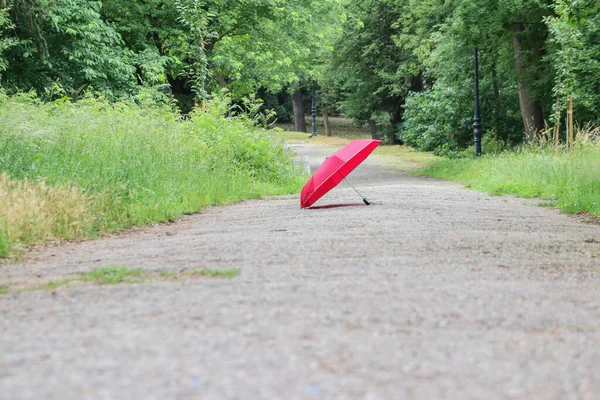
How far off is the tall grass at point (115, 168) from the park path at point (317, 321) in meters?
0.74

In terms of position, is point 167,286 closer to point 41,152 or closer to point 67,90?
point 41,152

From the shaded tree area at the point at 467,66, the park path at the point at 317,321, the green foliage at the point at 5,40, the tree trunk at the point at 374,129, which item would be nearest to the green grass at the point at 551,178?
the shaded tree area at the point at 467,66

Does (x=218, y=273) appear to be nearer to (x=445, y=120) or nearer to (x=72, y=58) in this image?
(x=72, y=58)

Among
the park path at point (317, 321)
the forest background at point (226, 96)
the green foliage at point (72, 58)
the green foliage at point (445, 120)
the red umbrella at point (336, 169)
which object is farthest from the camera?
the green foliage at point (445, 120)

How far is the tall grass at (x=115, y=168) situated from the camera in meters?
8.64

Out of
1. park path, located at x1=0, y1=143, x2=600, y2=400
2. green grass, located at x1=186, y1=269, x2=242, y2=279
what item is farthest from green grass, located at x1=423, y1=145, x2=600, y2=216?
green grass, located at x1=186, y1=269, x2=242, y2=279

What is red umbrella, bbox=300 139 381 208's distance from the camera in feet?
35.6

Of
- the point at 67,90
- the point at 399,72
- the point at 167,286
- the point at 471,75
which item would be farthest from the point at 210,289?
the point at 399,72

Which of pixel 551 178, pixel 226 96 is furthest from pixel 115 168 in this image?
pixel 226 96

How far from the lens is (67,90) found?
21.5 meters

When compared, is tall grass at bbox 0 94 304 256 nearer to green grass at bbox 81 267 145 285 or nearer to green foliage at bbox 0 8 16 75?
green grass at bbox 81 267 145 285

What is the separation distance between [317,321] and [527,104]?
75.6 ft

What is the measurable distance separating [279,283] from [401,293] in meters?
0.89

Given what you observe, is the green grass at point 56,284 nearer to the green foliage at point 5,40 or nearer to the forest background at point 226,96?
the forest background at point 226,96
